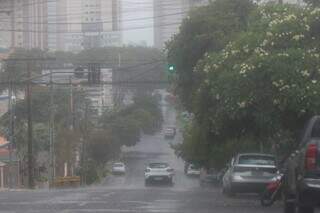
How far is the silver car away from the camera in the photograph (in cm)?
2880

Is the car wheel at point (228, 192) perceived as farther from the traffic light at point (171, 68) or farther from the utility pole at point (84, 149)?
the utility pole at point (84, 149)

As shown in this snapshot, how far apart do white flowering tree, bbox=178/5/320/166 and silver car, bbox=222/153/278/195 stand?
3.13 feet

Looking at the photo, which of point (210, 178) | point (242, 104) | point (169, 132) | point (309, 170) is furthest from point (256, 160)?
point (169, 132)

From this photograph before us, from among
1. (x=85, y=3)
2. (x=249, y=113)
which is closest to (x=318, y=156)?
(x=249, y=113)

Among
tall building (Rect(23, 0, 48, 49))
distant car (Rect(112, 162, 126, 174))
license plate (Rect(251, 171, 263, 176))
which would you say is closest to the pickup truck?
license plate (Rect(251, 171, 263, 176))

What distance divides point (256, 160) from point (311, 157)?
616 inches

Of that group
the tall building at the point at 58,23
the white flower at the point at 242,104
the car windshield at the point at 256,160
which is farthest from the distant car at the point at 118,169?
the white flower at the point at 242,104

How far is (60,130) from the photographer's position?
241ft

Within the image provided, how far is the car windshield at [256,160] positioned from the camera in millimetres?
29625

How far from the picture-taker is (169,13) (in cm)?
9075

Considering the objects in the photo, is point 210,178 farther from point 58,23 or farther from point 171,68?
point 58,23

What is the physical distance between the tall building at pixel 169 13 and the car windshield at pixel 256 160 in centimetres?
3910

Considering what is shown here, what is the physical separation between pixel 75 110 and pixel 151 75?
26.0 ft

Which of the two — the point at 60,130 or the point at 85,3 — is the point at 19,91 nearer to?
the point at 60,130
